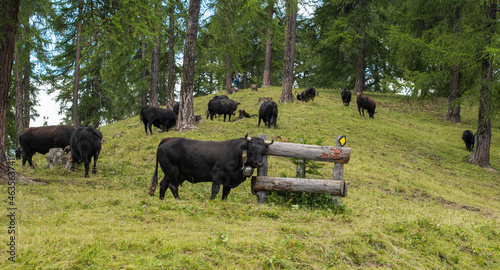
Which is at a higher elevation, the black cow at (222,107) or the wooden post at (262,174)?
the black cow at (222,107)

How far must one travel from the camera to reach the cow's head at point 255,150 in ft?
28.2

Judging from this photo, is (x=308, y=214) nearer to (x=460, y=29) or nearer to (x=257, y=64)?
(x=460, y=29)

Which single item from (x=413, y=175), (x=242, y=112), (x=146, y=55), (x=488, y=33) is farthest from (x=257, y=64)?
(x=413, y=175)

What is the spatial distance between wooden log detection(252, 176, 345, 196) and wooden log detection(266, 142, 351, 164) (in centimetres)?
52

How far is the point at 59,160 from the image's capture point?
14.6 meters

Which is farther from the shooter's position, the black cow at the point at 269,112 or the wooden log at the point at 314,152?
the black cow at the point at 269,112

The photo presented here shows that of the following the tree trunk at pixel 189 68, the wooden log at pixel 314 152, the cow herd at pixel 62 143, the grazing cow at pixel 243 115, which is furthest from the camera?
the grazing cow at pixel 243 115

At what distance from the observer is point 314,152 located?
8695 mm

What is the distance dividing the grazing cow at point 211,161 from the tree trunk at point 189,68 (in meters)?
8.66

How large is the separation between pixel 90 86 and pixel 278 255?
35600mm

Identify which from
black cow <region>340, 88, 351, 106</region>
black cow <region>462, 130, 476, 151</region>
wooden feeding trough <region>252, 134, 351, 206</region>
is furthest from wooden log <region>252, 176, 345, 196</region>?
black cow <region>340, 88, 351, 106</region>

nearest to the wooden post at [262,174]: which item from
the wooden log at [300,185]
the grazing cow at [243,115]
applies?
the wooden log at [300,185]

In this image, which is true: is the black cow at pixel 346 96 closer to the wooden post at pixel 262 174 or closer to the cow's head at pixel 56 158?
the cow's head at pixel 56 158

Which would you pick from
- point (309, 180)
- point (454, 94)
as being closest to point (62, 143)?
point (309, 180)
